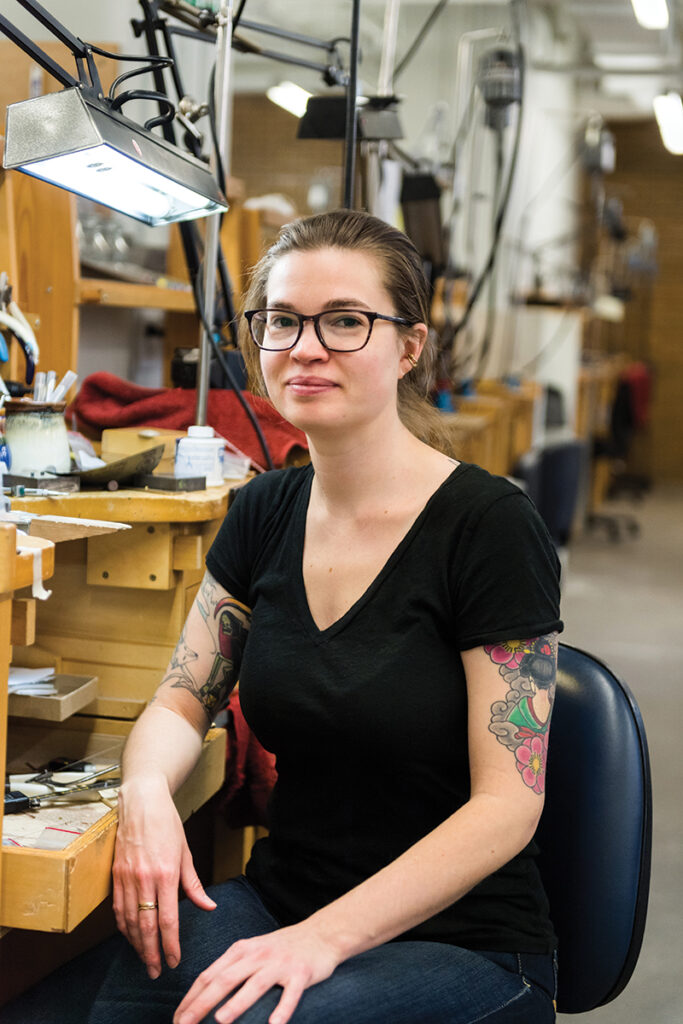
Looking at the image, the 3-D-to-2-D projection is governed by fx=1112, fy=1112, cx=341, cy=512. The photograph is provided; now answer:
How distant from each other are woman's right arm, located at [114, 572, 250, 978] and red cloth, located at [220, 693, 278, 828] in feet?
0.65

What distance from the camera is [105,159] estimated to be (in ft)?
4.14

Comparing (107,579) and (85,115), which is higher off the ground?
(85,115)

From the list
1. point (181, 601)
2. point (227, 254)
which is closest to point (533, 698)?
point (181, 601)

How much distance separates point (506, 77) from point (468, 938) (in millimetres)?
2269

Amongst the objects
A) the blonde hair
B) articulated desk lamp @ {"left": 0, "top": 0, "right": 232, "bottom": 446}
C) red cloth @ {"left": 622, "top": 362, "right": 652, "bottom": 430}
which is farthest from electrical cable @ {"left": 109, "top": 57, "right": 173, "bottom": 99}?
red cloth @ {"left": 622, "top": 362, "right": 652, "bottom": 430}

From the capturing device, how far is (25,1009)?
47.1 inches

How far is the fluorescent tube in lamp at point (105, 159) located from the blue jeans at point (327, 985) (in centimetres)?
83

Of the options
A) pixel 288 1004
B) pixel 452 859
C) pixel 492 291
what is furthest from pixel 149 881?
pixel 492 291

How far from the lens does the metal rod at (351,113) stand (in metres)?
→ 1.84

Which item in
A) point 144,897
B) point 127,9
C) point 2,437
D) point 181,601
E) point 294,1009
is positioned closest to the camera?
point 294,1009

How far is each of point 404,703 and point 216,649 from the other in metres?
0.30

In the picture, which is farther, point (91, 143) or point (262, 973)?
point (91, 143)

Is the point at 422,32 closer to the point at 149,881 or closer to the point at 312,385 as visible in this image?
the point at 312,385

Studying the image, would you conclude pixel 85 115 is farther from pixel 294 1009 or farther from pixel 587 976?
pixel 587 976
